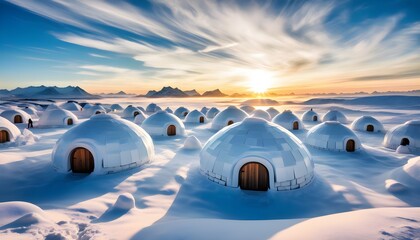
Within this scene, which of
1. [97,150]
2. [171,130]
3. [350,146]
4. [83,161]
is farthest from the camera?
[171,130]

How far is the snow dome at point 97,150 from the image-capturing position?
39.2 ft

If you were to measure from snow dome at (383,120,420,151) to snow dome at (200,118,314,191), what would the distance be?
542 inches

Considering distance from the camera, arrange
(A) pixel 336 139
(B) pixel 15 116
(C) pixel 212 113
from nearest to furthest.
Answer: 1. (A) pixel 336 139
2. (B) pixel 15 116
3. (C) pixel 212 113

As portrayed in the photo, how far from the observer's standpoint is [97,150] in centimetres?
1191

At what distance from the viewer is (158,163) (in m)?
14.3

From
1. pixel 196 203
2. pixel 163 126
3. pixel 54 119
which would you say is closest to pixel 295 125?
pixel 163 126

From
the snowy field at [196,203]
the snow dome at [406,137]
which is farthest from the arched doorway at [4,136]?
the snow dome at [406,137]

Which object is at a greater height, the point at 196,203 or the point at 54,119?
the point at 54,119

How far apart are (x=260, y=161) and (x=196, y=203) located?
3.47 m

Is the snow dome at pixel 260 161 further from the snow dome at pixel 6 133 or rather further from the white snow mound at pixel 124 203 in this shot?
the snow dome at pixel 6 133

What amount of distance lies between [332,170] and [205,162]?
832 cm

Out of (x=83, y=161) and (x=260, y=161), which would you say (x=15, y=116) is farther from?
(x=260, y=161)

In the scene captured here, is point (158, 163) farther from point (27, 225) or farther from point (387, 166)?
point (387, 166)

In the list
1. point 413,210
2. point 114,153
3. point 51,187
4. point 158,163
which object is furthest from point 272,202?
point 51,187
